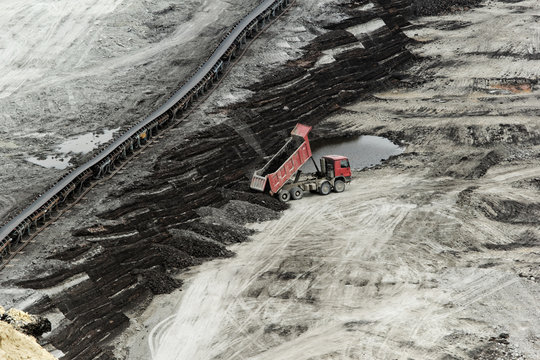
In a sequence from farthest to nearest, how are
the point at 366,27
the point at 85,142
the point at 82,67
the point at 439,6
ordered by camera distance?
the point at 439,6 < the point at 366,27 < the point at 82,67 < the point at 85,142

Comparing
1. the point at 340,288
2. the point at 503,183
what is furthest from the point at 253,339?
the point at 503,183

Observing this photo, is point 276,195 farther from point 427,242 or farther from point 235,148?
point 427,242

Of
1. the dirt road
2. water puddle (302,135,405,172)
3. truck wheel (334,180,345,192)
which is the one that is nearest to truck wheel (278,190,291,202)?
the dirt road

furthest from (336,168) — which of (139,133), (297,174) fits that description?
(139,133)

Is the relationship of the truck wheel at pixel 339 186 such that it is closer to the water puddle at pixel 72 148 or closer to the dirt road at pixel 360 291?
the dirt road at pixel 360 291

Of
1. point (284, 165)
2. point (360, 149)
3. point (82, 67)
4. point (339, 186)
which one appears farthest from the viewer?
point (82, 67)

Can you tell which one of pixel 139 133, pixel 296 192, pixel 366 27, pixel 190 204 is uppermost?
pixel 139 133

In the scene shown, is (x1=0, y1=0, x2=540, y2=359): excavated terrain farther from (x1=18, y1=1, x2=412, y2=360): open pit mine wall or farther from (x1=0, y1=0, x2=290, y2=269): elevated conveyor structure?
(x1=0, y1=0, x2=290, y2=269): elevated conveyor structure

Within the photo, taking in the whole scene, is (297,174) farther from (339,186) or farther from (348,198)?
(348,198)
